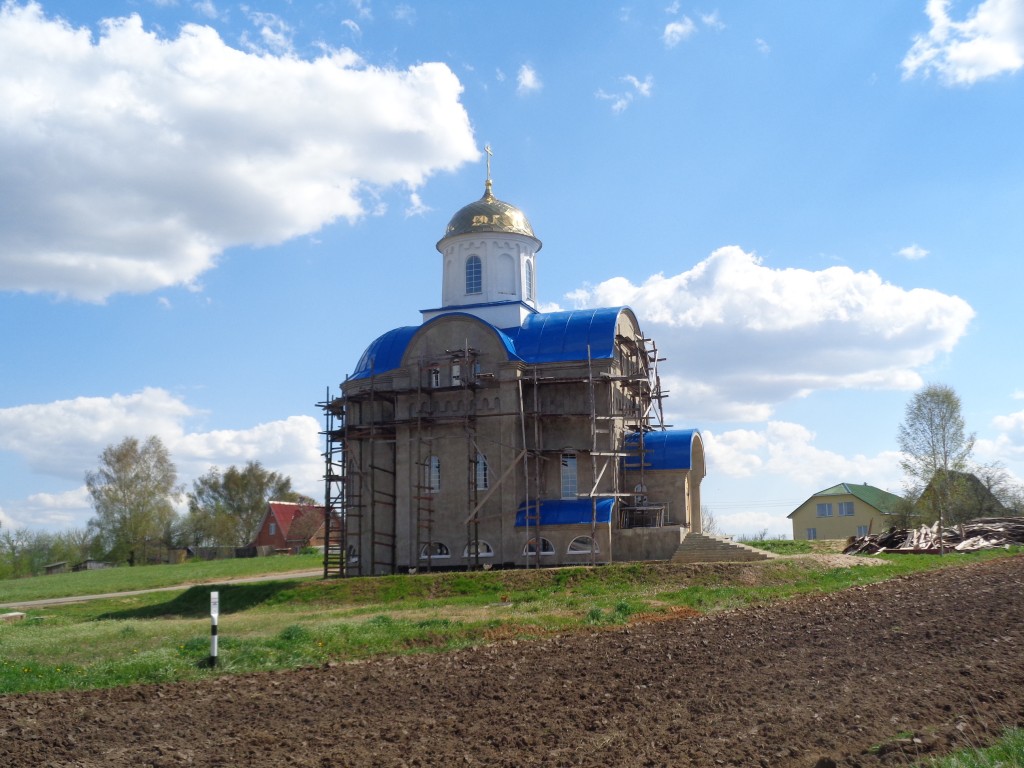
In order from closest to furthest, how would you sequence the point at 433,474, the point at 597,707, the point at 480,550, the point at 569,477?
the point at 597,707 → the point at 480,550 → the point at 569,477 → the point at 433,474

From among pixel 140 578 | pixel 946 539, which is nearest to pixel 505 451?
pixel 946 539

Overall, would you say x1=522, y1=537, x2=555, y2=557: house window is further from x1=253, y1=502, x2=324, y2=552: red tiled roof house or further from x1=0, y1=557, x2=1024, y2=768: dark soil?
x1=253, y1=502, x2=324, y2=552: red tiled roof house

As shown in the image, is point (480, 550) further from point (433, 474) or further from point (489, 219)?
point (489, 219)

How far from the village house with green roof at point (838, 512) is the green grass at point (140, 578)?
3114 cm

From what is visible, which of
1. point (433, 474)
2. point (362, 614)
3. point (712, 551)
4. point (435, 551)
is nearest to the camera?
point (362, 614)

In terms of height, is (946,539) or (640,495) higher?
(640,495)

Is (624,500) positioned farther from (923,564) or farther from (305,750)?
(305,750)

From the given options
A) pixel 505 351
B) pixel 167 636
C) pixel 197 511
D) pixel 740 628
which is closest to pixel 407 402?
pixel 505 351

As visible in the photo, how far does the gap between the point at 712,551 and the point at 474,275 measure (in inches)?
613

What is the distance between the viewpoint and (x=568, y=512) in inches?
1375

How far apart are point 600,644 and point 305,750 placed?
7.45 metres

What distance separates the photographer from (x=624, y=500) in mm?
37750

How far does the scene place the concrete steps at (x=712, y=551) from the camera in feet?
106

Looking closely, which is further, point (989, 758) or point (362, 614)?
point (362, 614)
